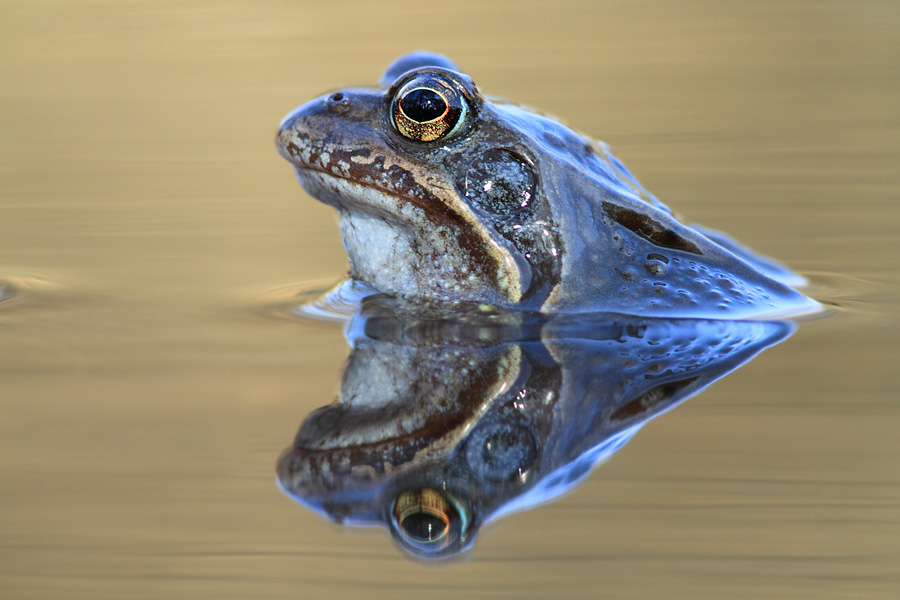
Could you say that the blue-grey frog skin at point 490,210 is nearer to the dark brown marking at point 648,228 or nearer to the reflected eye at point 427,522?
the dark brown marking at point 648,228

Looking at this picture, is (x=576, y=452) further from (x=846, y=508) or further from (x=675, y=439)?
(x=846, y=508)

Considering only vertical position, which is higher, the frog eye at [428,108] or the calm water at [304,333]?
the frog eye at [428,108]

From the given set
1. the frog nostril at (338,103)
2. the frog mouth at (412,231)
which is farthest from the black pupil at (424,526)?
the frog nostril at (338,103)

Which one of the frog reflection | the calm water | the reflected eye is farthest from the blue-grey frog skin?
the reflected eye

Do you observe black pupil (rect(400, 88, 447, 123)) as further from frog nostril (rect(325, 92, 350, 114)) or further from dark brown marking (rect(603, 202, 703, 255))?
dark brown marking (rect(603, 202, 703, 255))

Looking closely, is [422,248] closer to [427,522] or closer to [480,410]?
[480,410]

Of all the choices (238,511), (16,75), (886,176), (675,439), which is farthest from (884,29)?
(238,511)

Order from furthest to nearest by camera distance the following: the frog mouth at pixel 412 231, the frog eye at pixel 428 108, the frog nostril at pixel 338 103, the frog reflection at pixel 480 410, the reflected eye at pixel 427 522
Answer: the frog nostril at pixel 338 103, the frog mouth at pixel 412 231, the frog eye at pixel 428 108, the frog reflection at pixel 480 410, the reflected eye at pixel 427 522

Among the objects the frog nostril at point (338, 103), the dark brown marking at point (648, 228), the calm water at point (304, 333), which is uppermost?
the frog nostril at point (338, 103)
